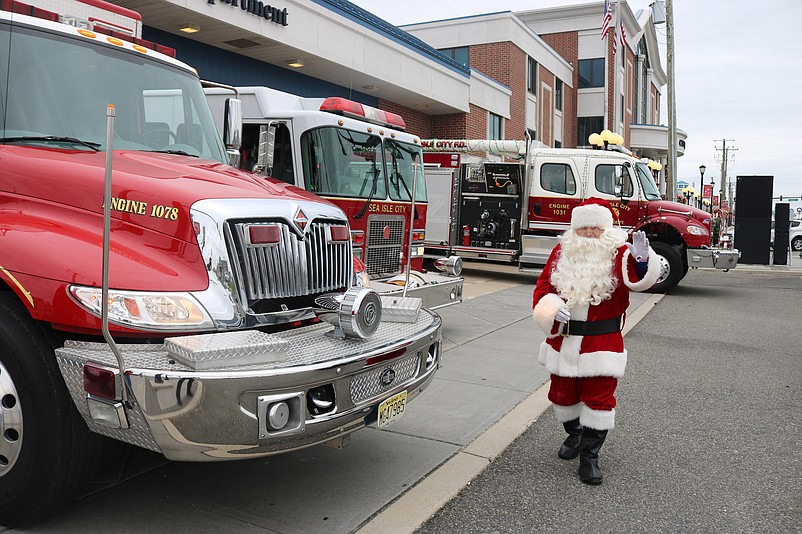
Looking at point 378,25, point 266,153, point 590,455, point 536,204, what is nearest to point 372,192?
point 266,153

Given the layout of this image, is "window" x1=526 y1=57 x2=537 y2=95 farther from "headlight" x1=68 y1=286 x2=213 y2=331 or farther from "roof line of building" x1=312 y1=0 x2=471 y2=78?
"headlight" x1=68 y1=286 x2=213 y2=331

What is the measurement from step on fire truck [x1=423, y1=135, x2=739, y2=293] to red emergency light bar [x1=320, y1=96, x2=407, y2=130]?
6.83 metres

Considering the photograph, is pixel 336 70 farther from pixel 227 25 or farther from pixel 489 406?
pixel 489 406

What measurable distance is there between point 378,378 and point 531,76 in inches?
1130

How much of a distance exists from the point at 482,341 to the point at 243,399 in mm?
5831

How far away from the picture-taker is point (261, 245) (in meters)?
3.42

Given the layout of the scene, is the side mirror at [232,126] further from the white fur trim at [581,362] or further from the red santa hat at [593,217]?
the white fur trim at [581,362]

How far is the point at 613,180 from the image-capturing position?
14.9 m

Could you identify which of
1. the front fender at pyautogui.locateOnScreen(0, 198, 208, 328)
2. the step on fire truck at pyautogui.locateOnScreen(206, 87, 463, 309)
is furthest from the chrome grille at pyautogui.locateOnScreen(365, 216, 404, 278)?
the front fender at pyautogui.locateOnScreen(0, 198, 208, 328)

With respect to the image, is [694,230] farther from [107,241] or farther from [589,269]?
[107,241]

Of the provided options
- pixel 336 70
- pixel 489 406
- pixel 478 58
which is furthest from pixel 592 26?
pixel 489 406

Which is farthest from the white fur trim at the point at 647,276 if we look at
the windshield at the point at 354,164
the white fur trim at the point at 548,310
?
the windshield at the point at 354,164

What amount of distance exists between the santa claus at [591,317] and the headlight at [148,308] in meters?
2.07

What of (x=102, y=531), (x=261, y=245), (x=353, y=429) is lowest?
(x=102, y=531)
